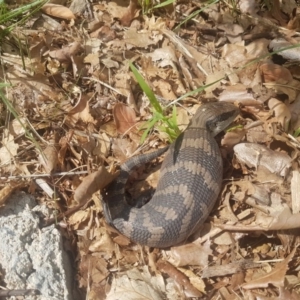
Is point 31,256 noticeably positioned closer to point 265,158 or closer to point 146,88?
point 146,88

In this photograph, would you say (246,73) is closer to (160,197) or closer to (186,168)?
(186,168)

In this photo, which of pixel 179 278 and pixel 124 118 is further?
pixel 124 118

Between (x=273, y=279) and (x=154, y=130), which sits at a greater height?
(x=154, y=130)

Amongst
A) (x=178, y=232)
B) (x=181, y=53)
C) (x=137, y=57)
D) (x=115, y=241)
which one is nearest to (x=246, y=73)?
(x=181, y=53)

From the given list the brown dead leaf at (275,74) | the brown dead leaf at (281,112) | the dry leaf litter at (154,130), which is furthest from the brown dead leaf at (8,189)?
the brown dead leaf at (275,74)

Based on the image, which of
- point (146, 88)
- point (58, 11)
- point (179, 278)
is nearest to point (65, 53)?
point (58, 11)

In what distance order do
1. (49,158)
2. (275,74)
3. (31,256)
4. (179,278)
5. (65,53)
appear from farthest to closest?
1. (275,74)
2. (65,53)
3. (49,158)
4. (179,278)
5. (31,256)

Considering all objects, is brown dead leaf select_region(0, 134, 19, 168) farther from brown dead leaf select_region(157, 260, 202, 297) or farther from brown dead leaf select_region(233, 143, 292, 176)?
brown dead leaf select_region(233, 143, 292, 176)
